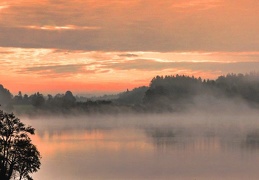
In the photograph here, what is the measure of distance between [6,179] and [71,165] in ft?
198

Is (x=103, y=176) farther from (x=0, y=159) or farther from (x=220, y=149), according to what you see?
(x=220, y=149)

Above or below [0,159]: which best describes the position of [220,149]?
below

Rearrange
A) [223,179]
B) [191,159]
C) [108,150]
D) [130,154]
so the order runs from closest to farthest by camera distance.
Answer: [223,179] < [191,159] < [130,154] < [108,150]

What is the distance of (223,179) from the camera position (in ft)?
281

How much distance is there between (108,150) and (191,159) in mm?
33971

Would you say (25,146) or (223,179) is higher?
(25,146)

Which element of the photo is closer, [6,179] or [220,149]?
[6,179]

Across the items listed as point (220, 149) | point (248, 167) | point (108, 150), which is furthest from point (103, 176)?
point (220, 149)

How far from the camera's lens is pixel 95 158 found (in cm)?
12212

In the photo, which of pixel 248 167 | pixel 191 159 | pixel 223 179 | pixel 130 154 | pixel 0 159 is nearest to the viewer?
pixel 0 159

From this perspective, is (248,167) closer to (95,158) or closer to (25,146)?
(95,158)

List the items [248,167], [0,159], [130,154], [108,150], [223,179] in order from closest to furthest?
[0,159] < [223,179] < [248,167] < [130,154] < [108,150]

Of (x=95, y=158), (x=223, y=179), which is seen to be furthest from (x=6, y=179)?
(x=95, y=158)

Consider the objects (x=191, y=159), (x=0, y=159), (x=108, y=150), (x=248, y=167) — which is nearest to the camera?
(x=0, y=159)
